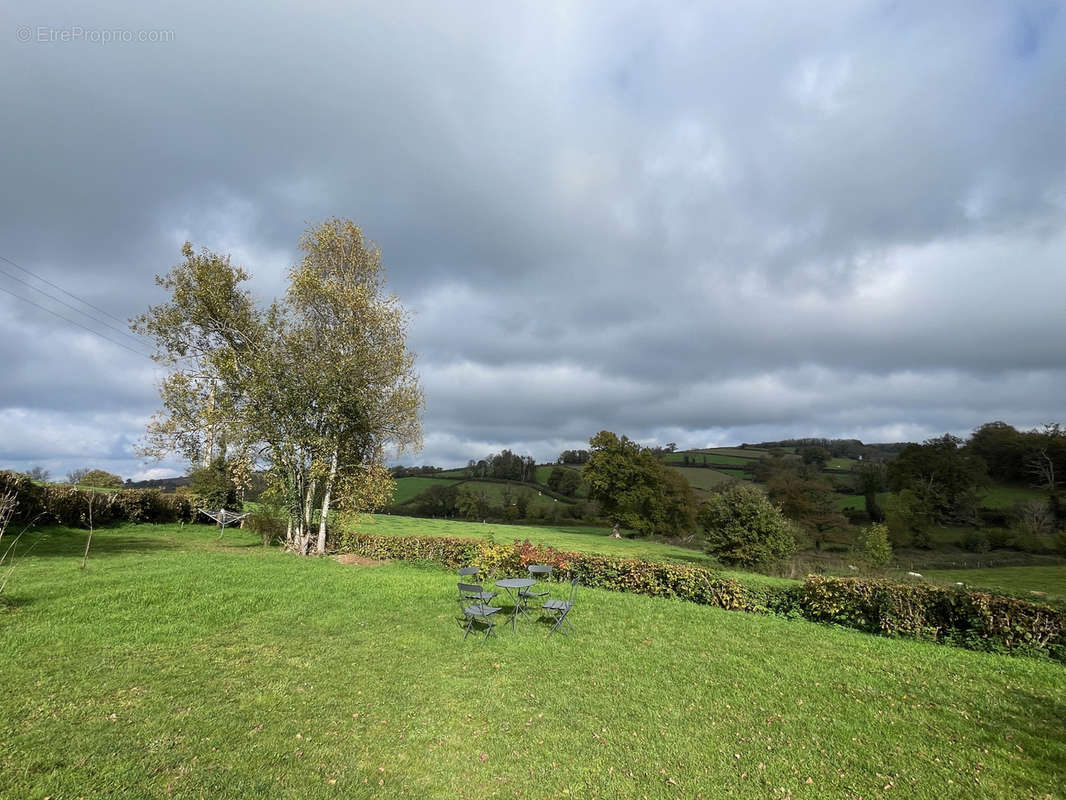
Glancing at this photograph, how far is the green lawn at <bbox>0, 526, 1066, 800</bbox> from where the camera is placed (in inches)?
182

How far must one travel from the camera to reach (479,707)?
633cm

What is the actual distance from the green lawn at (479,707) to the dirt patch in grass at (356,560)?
23.3 feet

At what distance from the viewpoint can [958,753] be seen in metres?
5.46

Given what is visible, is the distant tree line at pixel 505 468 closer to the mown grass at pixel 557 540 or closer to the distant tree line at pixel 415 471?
the distant tree line at pixel 415 471

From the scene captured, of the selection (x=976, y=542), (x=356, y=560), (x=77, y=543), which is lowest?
(x=976, y=542)

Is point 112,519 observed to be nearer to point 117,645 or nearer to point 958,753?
point 117,645

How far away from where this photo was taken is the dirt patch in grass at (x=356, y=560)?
59.0ft

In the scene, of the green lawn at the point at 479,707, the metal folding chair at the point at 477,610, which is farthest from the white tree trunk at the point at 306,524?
the metal folding chair at the point at 477,610

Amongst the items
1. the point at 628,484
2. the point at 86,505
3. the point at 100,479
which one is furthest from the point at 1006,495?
the point at 100,479

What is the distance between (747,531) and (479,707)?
17478 mm

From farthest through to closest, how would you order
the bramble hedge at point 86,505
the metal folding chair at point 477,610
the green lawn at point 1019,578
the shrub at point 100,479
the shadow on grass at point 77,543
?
the shrub at point 100,479 → the green lawn at point 1019,578 → the bramble hedge at point 86,505 → the shadow on grass at point 77,543 → the metal folding chair at point 477,610

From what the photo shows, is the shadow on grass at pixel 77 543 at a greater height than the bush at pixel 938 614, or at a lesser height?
greater

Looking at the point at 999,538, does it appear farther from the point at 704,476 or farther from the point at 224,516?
the point at 224,516

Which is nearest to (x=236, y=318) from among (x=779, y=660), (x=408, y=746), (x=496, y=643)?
(x=496, y=643)
